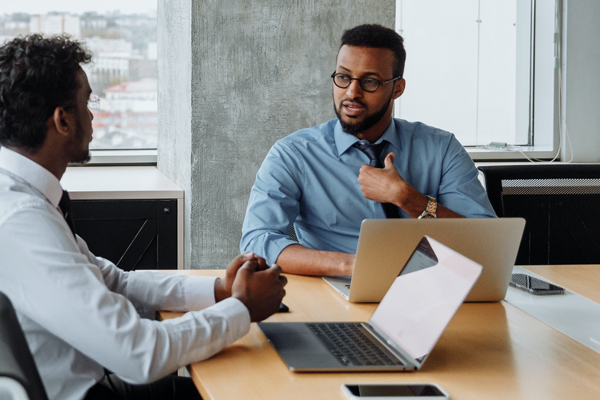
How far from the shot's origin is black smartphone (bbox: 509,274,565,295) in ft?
5.20

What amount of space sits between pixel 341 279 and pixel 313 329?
16.9 inches

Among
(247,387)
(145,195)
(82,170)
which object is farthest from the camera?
(82,170)

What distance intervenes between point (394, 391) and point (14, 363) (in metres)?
0.52

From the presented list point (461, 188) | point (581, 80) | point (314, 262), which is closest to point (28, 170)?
point (314, 262)

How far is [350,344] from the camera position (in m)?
1.16

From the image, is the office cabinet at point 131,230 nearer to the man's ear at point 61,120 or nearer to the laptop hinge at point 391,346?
the man's ear at point 61,120

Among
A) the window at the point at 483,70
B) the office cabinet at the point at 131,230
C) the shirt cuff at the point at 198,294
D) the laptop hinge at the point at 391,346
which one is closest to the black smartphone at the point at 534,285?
the laptop hinge at the point at 391,346

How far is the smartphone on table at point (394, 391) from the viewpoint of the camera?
0.94 meters

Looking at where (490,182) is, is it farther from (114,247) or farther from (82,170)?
(82,170)

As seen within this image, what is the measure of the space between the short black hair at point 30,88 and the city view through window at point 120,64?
220 cm

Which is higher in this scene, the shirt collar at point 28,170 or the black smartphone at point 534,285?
the shirt collar at point 28,170

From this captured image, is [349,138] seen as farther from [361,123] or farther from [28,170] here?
[28,170]

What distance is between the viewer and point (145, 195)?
266cm

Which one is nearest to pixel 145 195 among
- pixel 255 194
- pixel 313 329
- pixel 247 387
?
pixel 255 194
